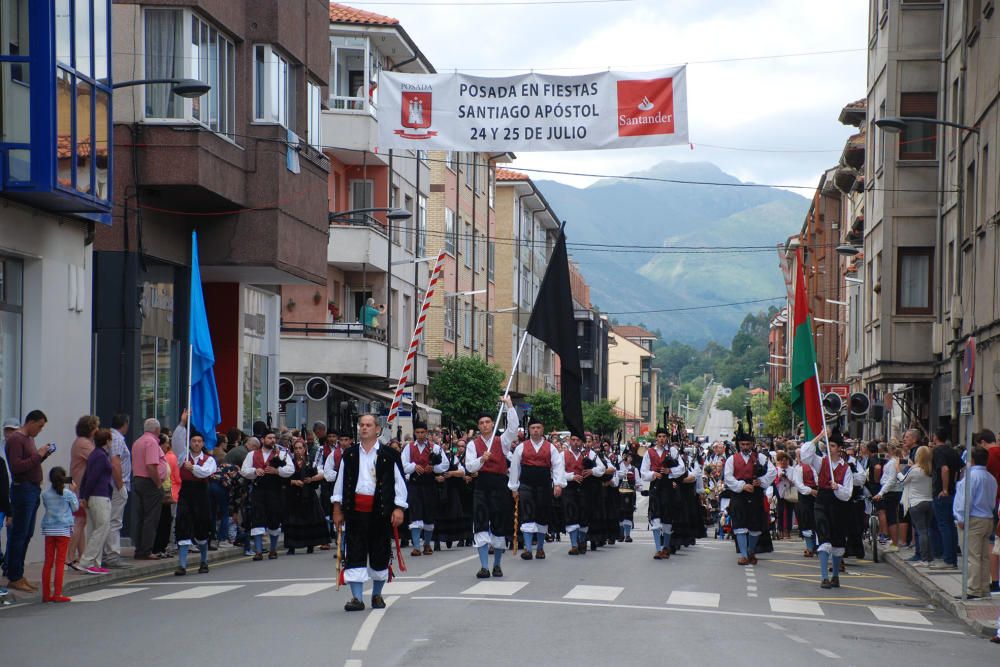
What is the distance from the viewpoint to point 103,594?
55.5 feet

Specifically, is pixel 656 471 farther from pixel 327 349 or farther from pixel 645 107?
pixel 327 349

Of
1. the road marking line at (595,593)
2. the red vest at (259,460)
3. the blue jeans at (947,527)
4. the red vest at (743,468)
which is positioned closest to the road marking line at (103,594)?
the road marking line at (595,593)

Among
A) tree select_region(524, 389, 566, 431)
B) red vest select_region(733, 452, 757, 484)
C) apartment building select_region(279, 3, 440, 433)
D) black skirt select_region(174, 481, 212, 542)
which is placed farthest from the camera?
tree select_region(524, 389, 566, 431)

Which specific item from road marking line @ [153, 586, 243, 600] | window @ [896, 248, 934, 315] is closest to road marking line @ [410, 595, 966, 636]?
road marking line @ [153, 586, 243, 600]

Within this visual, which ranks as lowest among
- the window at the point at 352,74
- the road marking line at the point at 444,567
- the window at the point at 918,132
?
the road marking line at the point at 444,567

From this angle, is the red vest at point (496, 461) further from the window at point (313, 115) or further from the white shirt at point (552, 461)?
the window at point (313, 115)

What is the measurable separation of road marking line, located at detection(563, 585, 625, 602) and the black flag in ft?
14.0

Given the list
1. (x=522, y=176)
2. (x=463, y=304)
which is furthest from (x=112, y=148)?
(x=522, y=176)

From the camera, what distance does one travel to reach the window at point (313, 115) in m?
30.9

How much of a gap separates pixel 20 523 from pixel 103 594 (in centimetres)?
119

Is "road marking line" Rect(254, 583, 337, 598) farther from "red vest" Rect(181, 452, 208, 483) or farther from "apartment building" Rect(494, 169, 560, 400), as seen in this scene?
"apartment building" Rect(494, 169, 560, 400)

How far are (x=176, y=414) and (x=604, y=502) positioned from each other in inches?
312

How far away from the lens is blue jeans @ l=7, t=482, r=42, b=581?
54.3ft

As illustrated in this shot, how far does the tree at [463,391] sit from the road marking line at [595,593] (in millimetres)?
38338
